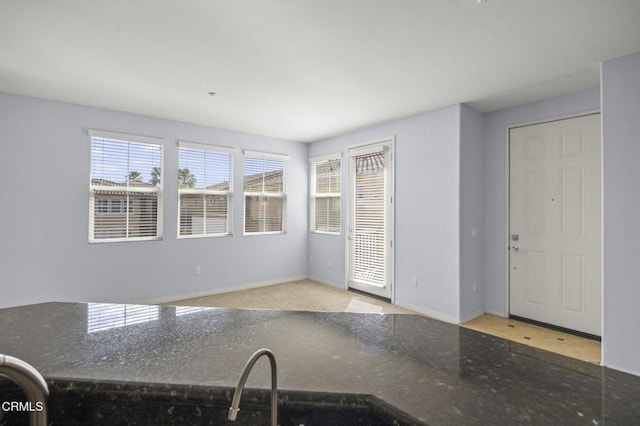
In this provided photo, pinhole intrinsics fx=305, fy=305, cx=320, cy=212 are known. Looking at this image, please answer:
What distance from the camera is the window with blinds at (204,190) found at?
4.69 meters

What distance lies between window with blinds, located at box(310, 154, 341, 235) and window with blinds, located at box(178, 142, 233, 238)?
64.8 inches

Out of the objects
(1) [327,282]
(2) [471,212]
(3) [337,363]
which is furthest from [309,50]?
(1) [327,282]

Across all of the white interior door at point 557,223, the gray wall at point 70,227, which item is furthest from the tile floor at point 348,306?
the gray wall at point 70,227

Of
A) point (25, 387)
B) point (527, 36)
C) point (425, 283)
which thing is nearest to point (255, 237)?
point (425, 283)

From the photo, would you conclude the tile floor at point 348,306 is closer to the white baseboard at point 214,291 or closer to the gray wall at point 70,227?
the white baseboard at point 214,291

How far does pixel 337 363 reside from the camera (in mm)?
894

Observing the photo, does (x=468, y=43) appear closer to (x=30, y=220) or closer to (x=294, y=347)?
(x=294, y=347)

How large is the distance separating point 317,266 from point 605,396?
522cm

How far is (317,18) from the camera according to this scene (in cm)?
211

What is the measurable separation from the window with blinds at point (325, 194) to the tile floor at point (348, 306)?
1109mm

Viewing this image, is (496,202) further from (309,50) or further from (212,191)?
(212,191)

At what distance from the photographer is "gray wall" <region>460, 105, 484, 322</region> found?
3.81 m

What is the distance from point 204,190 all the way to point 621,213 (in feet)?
16.3

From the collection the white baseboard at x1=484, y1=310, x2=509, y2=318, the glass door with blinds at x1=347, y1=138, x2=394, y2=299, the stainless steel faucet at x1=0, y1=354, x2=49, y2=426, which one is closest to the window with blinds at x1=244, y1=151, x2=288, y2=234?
the glass door with blinds at x1=347, y1=138, x2=394, y2=299
